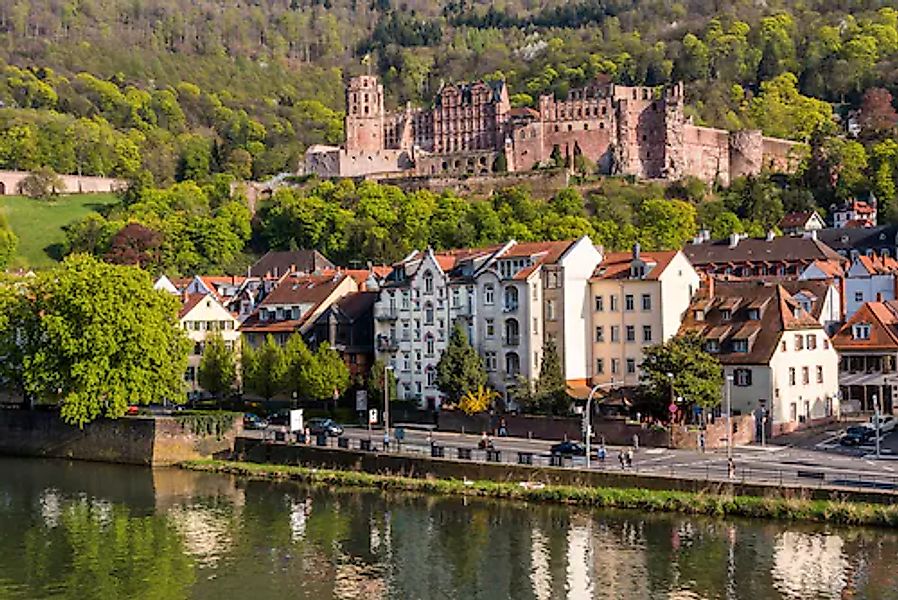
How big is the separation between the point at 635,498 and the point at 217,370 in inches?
1374

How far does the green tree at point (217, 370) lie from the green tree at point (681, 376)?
87.9ft

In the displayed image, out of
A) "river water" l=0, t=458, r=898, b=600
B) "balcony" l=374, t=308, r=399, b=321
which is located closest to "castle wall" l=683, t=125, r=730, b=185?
"balcony" l=374, t=308, r=399, b=321

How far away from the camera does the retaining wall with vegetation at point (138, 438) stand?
64.1 metres

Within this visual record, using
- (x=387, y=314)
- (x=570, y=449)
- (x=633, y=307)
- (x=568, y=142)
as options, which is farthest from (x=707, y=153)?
(x=570, y=449)

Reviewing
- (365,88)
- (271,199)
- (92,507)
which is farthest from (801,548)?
(365,88)

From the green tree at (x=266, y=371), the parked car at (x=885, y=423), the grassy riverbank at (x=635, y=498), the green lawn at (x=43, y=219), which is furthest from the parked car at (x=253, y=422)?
the green lawn at (x=43, y=219)

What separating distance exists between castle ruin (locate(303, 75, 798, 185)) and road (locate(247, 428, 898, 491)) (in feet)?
310

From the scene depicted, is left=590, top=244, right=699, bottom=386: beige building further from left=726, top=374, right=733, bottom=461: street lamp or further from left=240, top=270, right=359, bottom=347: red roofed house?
left=240, top=270, right=359, bottom=347: red roofed house

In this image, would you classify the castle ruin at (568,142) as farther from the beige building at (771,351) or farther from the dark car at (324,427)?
the dark car at (324,427)

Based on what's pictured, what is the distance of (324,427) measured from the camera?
2635 inches

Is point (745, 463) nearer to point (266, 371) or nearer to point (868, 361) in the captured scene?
point (868, 361)

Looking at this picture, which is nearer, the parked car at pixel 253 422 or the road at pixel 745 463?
the road at pixel 745 463

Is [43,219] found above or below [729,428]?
above

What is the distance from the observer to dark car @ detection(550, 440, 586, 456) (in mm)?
55531
